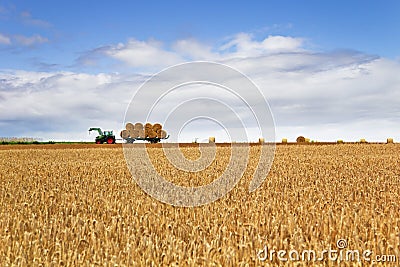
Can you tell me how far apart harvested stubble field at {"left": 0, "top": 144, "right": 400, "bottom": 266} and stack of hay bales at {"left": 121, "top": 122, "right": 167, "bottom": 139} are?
38976 mm

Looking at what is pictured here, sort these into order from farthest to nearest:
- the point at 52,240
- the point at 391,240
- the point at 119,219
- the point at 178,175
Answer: the point at 178,175 < the point at 119,219 < the point at 52,240 < the point at 391,240

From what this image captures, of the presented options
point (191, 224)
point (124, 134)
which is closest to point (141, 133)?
point (124, 134)

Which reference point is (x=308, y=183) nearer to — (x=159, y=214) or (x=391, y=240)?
(x=159, y=214)

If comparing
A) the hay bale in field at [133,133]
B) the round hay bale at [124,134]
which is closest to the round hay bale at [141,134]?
the hay bale in field at [133,133]

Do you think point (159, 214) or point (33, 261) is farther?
point (159, 214)

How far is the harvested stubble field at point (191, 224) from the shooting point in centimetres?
518

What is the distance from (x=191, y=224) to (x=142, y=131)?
44663 mm

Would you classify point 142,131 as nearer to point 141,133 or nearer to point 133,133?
point 141,133

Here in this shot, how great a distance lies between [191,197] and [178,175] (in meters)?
3.92

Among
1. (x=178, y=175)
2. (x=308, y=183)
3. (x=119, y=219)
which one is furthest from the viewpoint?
(x=178, y=175)

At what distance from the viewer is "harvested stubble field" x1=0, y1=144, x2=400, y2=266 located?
5180 mm

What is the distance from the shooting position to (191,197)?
9.08 metres

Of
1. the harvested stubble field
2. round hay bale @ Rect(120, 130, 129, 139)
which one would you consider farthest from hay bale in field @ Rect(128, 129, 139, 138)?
the harvested stubble field

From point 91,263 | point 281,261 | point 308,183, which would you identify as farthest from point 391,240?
point 308,183
